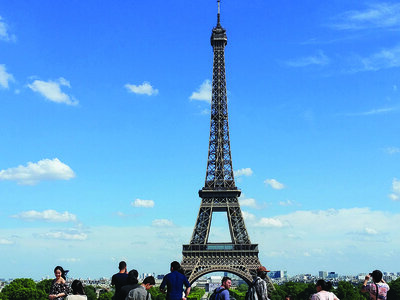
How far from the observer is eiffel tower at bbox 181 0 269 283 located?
266 feet

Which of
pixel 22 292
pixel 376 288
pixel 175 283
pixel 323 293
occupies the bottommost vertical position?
pixel 22 292

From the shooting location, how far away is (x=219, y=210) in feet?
281

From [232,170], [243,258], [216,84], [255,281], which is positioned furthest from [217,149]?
[255,281]

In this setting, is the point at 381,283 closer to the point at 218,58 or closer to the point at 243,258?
the point at 243,258

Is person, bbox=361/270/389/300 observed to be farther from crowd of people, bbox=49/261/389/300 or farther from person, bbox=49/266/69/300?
person, bbox=49/266/69/300

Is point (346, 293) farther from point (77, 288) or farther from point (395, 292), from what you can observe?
point (77, 288)

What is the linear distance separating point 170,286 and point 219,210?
231 feet

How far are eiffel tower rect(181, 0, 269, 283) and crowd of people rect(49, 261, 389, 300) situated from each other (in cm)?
6502

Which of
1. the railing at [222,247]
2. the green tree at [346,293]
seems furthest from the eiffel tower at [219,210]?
the green tree at [346,293]

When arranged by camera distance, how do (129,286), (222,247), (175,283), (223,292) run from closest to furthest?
1. (129,286)
2. (223,292)
3. (175,283)
4. (222,247)

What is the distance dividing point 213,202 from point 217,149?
9.82m

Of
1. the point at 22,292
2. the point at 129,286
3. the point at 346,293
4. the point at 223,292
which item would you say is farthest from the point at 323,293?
the point at 346,293

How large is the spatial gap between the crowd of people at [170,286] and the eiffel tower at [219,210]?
65022 millimetres

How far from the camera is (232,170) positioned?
8794cm
